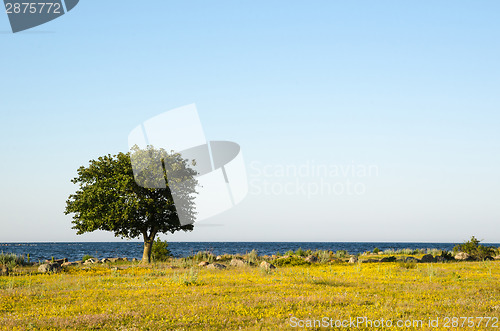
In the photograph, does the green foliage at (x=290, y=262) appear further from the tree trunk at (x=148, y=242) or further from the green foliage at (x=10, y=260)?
the green foliage at (x=10, y=260)

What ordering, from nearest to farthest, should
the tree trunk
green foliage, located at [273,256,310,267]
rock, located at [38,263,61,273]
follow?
1. rock, located at [38,263,61,273]
2. green foliage, located at [273,256,310,267]
3. the tree trunk

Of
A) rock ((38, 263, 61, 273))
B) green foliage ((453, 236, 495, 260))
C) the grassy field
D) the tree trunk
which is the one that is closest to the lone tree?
the tree trunk

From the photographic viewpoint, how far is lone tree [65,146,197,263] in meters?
34.9

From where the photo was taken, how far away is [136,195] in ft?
117

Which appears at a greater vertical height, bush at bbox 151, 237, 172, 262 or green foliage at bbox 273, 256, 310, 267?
bush at bbox 151, 237, 172, 262

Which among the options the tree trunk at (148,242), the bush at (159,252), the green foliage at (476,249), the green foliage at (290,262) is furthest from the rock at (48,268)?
the green foliage at (476,249)

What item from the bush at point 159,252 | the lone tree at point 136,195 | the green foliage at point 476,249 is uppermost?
the lone tree at point 136,195

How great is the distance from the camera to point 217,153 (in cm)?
3684

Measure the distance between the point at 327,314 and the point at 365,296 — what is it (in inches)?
165

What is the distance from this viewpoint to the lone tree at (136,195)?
34938mm

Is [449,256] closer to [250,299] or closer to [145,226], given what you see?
[145,226]

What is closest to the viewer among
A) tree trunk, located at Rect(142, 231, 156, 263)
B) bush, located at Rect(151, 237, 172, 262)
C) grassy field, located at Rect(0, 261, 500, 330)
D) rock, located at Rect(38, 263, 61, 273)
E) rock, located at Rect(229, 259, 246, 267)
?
grassy field, located at Rect(0, 261, 500, 330)

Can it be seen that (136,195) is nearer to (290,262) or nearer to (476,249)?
(290,262)

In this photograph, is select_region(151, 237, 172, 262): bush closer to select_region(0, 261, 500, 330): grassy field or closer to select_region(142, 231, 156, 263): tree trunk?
select_region(142, 231, 156, 263): tree trunk
